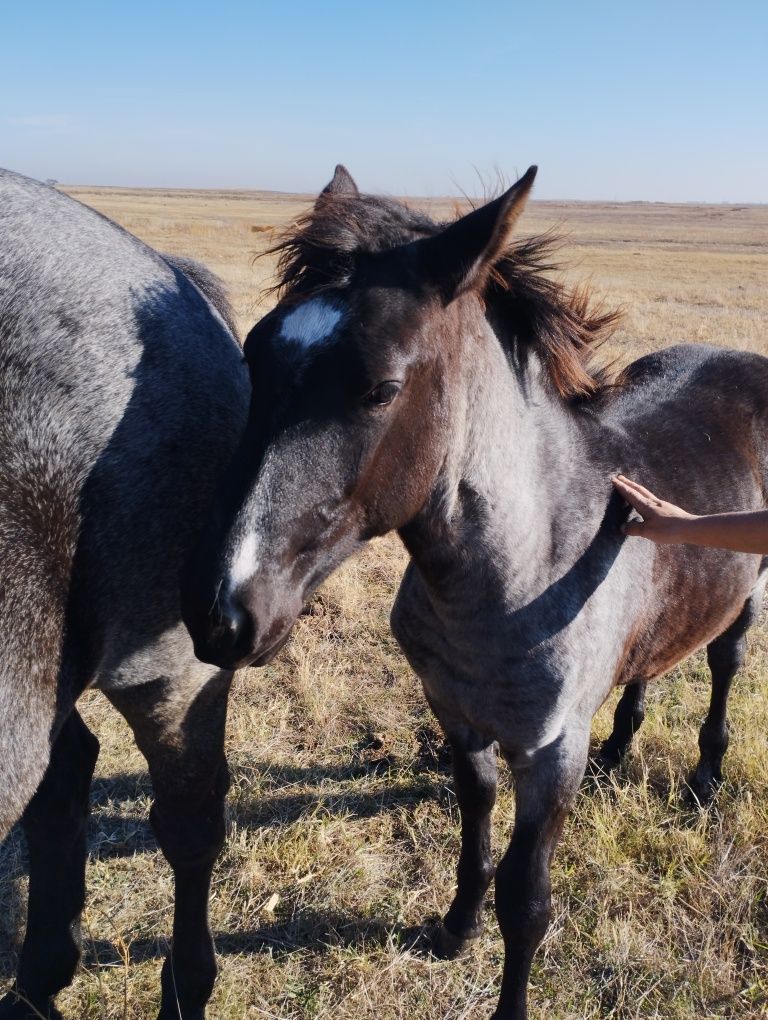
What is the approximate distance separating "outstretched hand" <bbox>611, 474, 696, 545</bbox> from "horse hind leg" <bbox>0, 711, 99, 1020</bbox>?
2.03 m

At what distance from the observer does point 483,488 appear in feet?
7.06

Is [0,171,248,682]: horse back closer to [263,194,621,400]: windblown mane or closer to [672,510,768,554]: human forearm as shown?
[263,194,621,400]: windblown mane

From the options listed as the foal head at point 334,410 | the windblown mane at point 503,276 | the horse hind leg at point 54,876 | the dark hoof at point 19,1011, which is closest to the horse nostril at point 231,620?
the foal head at point 334,410

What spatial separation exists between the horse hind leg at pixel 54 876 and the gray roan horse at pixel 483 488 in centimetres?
121

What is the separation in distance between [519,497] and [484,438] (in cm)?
24

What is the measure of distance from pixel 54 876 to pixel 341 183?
2500mm

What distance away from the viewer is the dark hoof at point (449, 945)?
2.79 m

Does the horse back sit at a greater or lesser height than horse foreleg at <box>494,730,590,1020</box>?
greater

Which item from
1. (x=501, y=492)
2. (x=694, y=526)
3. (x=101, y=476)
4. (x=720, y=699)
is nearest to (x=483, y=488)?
(x=501, y=492)

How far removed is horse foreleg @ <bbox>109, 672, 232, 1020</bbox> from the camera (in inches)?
81.0

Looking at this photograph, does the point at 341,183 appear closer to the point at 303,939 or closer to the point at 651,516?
the point at 651,516

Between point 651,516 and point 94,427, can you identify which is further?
point 651,516

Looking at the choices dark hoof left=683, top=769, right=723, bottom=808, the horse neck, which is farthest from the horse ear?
dark hoof left=683, top=769, right=723, bottom=808

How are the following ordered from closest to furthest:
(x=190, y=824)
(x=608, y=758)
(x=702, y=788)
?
(x=190, y=824), (x=702, y=788), (x=608, y=758)
